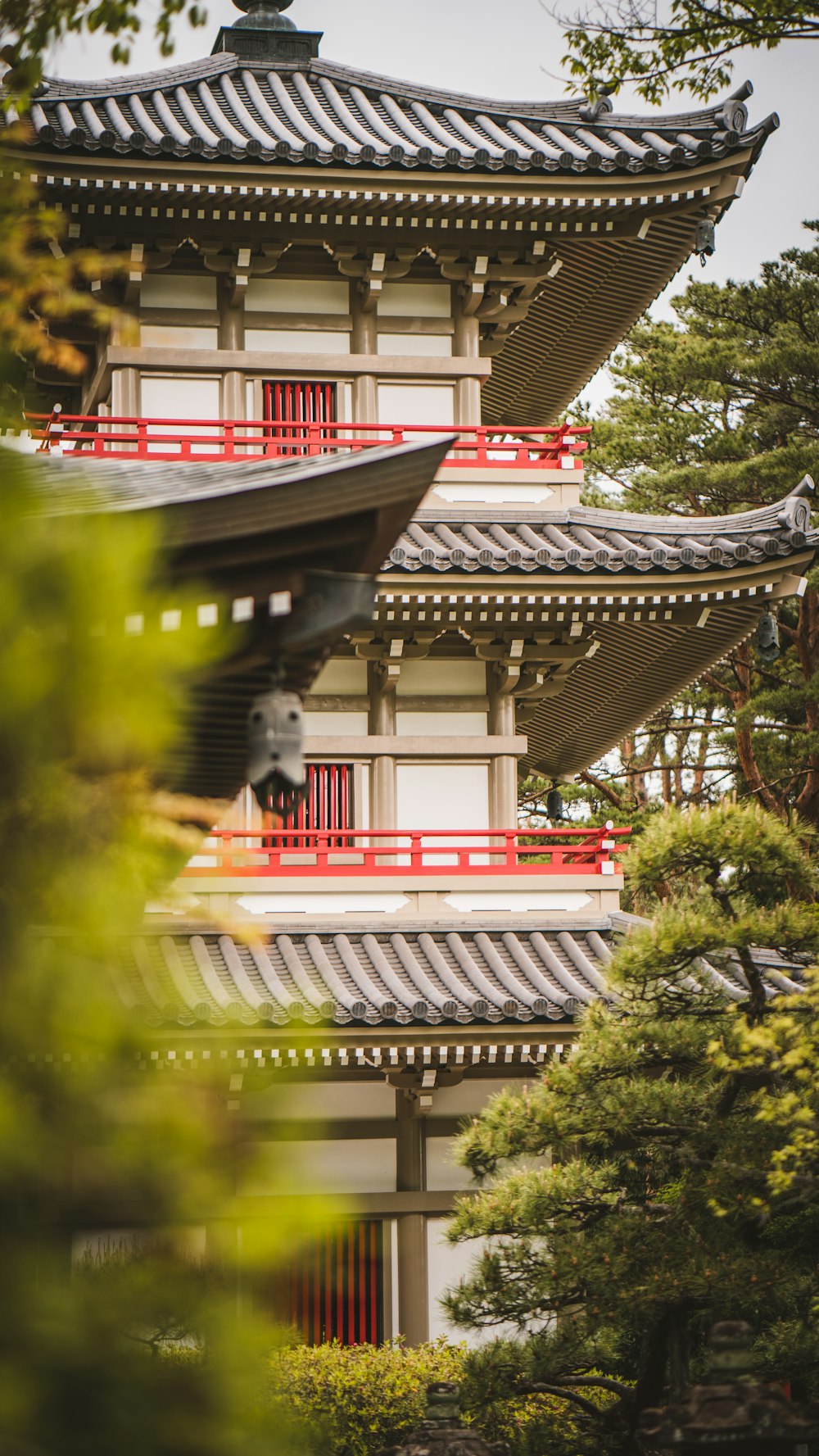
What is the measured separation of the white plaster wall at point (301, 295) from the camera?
1488 cm

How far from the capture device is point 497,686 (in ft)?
47.9

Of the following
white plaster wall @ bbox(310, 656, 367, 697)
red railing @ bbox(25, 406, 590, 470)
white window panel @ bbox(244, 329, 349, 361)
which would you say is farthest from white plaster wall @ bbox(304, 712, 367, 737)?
white window panel @ bbox(244, 329, 349, 361)

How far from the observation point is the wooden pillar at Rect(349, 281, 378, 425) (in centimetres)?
1471

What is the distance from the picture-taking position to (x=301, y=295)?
15.0 m

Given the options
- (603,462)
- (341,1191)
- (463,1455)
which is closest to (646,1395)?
(463,1455)

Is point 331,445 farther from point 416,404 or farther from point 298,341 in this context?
point 298,341

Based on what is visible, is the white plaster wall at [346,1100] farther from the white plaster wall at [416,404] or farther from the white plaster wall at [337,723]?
the white plaster wall at [416,404]

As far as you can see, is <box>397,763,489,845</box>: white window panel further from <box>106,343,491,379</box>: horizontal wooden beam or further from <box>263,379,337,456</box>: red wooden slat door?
<box>106,343,491,379</box>: horizontal wooden beam

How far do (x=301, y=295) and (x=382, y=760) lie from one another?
445 centimetres

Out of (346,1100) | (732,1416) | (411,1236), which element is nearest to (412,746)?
(346,1100)

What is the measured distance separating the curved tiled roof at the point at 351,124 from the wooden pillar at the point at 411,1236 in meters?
7.92

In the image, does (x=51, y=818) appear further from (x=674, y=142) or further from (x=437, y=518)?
(x=674, y=142)

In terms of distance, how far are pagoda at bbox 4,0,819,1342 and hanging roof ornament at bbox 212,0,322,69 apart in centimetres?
140

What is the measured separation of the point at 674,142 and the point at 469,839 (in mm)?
6732
